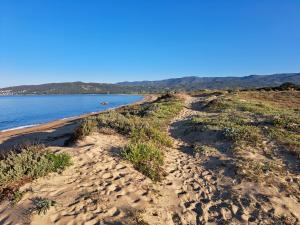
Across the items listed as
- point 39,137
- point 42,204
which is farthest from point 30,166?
point 39,137

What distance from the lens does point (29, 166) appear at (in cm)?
732

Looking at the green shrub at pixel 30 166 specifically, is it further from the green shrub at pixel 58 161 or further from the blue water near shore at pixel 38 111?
the blue water near shore at pixel 38 111

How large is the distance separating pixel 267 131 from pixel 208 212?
31.0ft

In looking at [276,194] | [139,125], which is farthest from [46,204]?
[139,125]

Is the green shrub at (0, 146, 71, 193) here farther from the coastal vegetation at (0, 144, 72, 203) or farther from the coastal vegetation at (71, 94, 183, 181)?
the coastal vegetation at (71, 94, 183, 181)

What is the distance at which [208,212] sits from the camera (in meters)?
6.35

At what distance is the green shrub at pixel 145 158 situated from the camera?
27.5ft

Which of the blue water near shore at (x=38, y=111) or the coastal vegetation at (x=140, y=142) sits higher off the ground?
the coastal vegetation at (x=140, y=142)

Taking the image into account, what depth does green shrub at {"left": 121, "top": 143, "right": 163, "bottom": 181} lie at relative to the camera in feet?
27.5

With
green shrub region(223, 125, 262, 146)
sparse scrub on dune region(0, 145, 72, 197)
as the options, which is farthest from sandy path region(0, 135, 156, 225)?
green shrub region(223, 125, 262, 146)

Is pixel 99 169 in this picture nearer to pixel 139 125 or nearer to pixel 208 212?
pixel 208 212

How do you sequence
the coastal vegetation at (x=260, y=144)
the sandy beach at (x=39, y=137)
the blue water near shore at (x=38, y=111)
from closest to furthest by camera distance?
the coastal vegetation at (x=260, y=144) < the sandy beach at (x=39, y=137) < the blue water near shore at (x=38, y=111)

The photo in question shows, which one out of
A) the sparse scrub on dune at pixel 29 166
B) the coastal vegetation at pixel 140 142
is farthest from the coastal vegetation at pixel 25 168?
the coastal vegetation at pixel 140 142

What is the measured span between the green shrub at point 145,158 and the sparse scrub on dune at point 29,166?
2119 millimetres
